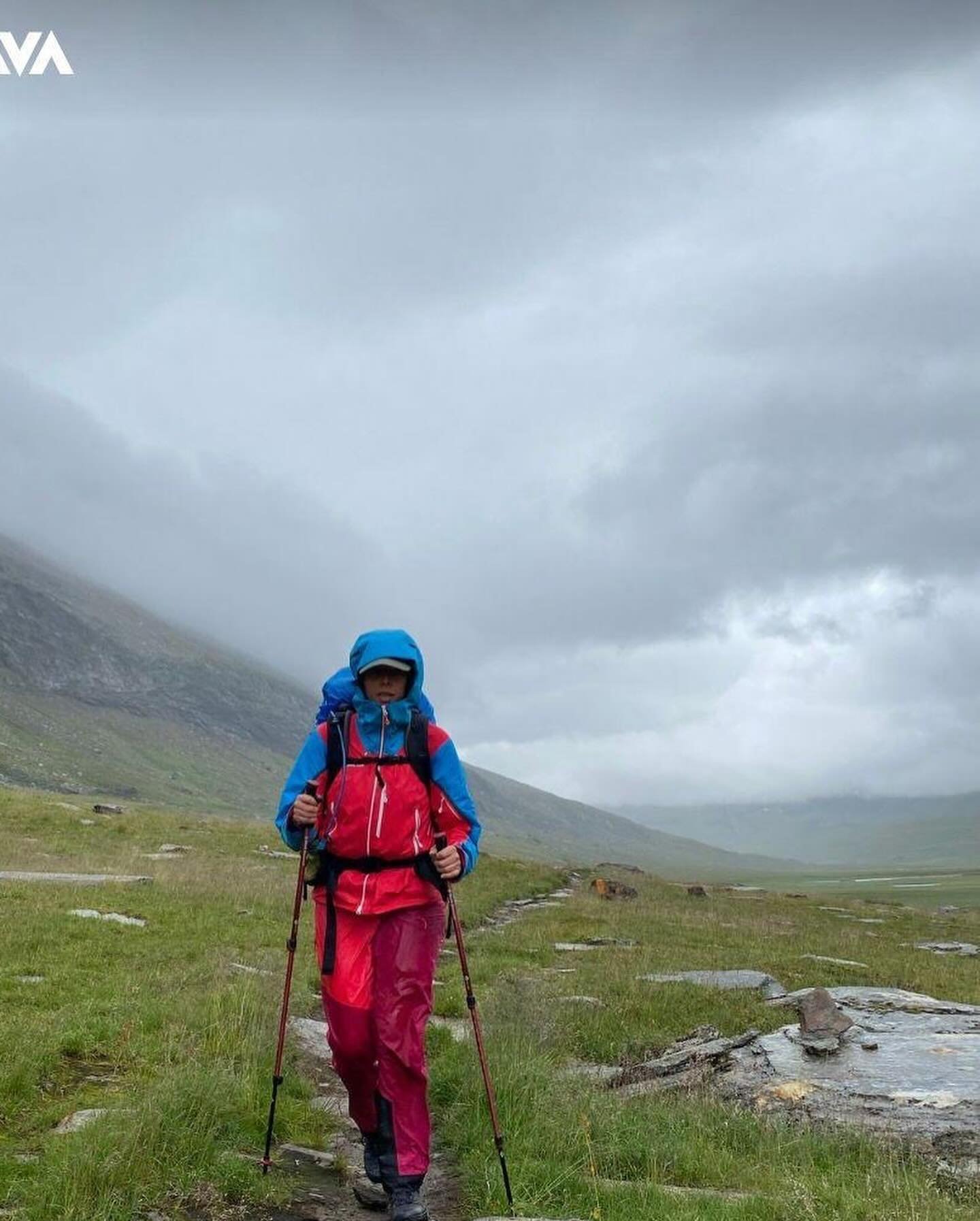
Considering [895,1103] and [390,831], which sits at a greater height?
[390,831]

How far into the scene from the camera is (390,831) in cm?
732

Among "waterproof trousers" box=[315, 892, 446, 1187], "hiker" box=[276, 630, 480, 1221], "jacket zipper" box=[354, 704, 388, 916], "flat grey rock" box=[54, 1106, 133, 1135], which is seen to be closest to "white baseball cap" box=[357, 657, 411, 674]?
"hiker" box=[276, 630, 480, 1221]

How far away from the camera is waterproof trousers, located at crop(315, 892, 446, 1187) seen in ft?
23.0

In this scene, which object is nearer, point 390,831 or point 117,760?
point 390,831

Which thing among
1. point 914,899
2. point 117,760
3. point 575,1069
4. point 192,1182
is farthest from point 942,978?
point 117,760

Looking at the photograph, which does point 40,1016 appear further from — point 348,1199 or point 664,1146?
point 664,1146

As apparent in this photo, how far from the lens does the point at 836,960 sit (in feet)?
73.5

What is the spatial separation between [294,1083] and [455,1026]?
3907 millimetres

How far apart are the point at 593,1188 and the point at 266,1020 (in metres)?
4.69

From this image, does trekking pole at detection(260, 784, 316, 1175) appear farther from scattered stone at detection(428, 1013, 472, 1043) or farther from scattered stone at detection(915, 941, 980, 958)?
scattered stone at detection(915, 941, 980, 958)

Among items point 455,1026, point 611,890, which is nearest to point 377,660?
point 455,1026

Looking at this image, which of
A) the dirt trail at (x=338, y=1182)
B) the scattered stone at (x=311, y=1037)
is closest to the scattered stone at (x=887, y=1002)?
the scattered stone at (x=311, y=1037)

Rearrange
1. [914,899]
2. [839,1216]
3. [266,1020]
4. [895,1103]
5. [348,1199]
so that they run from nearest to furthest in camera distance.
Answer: [839,1216], [348,1199], [895,1103], [266,1020], [914,899]

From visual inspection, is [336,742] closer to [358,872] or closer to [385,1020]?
[358,872]
